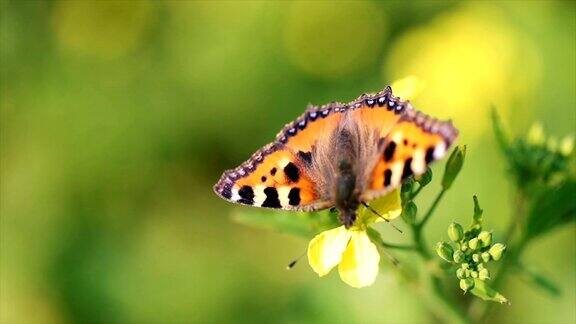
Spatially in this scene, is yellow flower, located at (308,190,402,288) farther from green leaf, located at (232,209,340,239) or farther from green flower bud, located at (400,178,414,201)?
green leaf, located at (232,209,340,239)

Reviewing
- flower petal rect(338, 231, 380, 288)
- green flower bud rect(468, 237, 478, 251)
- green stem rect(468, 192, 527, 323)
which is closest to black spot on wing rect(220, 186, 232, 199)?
flower petal rect(338, 231, 380, 288)

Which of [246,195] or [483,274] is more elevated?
[483,274]

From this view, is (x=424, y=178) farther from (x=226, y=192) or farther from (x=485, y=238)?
(x=226, y=192)

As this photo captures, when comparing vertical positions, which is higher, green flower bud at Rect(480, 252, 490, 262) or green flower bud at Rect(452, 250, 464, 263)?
green flower bud at Rect(480, 252, 490, 262)

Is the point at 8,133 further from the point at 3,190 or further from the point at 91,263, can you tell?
the point at 91,263

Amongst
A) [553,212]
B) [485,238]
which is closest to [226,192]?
[485,238]

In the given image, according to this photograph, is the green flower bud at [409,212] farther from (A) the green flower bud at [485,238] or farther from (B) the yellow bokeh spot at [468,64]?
(B) the yellow bokeh spot at [468,64]

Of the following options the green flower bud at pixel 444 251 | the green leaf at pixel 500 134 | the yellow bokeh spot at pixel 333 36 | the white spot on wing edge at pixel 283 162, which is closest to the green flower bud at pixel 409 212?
the green flower bud at pixel 444 251
